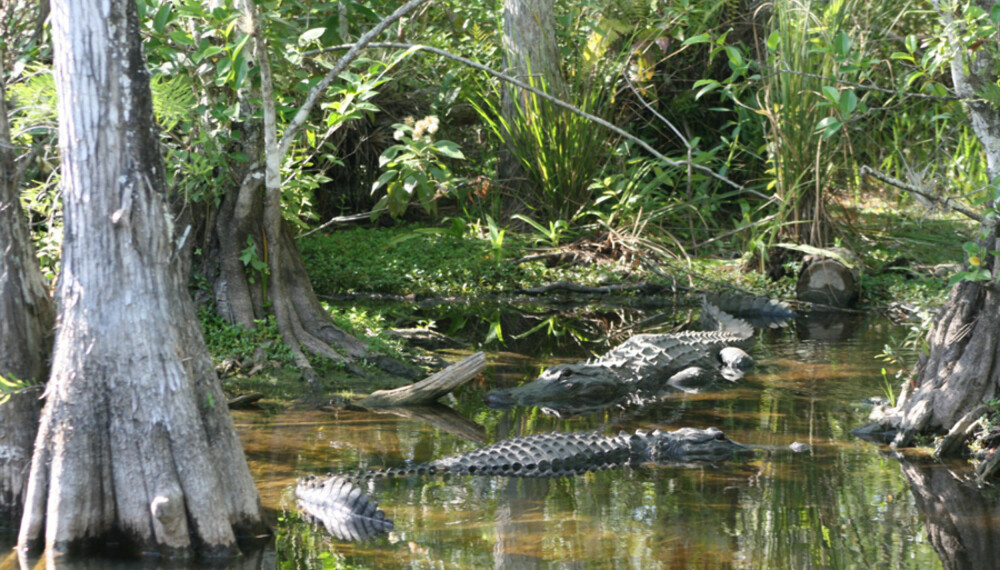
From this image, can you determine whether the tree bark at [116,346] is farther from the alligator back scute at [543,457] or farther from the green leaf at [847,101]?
the green leaf at [847,101]

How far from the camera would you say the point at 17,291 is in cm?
349

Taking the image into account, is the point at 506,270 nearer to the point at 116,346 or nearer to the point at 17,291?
the point at 17,291

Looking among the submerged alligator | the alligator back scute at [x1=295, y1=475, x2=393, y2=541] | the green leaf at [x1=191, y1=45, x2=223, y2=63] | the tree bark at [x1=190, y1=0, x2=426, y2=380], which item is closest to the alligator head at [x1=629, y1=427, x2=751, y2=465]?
the submerged alligator

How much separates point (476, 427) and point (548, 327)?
2.97 m

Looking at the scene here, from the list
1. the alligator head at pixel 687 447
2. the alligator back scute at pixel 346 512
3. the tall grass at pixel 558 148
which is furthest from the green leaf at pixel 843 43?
the tall grass at pixel 558 148

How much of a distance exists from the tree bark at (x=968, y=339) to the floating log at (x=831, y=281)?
155 inches

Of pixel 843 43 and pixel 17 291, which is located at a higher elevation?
pixel 843 43

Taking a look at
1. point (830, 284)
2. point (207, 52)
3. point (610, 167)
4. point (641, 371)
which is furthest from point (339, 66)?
point (830, 284)

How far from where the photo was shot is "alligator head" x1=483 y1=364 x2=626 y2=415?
230 inches

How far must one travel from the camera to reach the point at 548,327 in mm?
8227

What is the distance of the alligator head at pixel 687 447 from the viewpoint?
187 inches

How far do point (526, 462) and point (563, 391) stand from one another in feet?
5.02

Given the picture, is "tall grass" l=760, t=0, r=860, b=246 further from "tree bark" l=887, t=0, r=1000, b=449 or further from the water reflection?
the water reflection

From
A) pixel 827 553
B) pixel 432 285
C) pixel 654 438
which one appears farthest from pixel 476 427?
pixel 432 285
